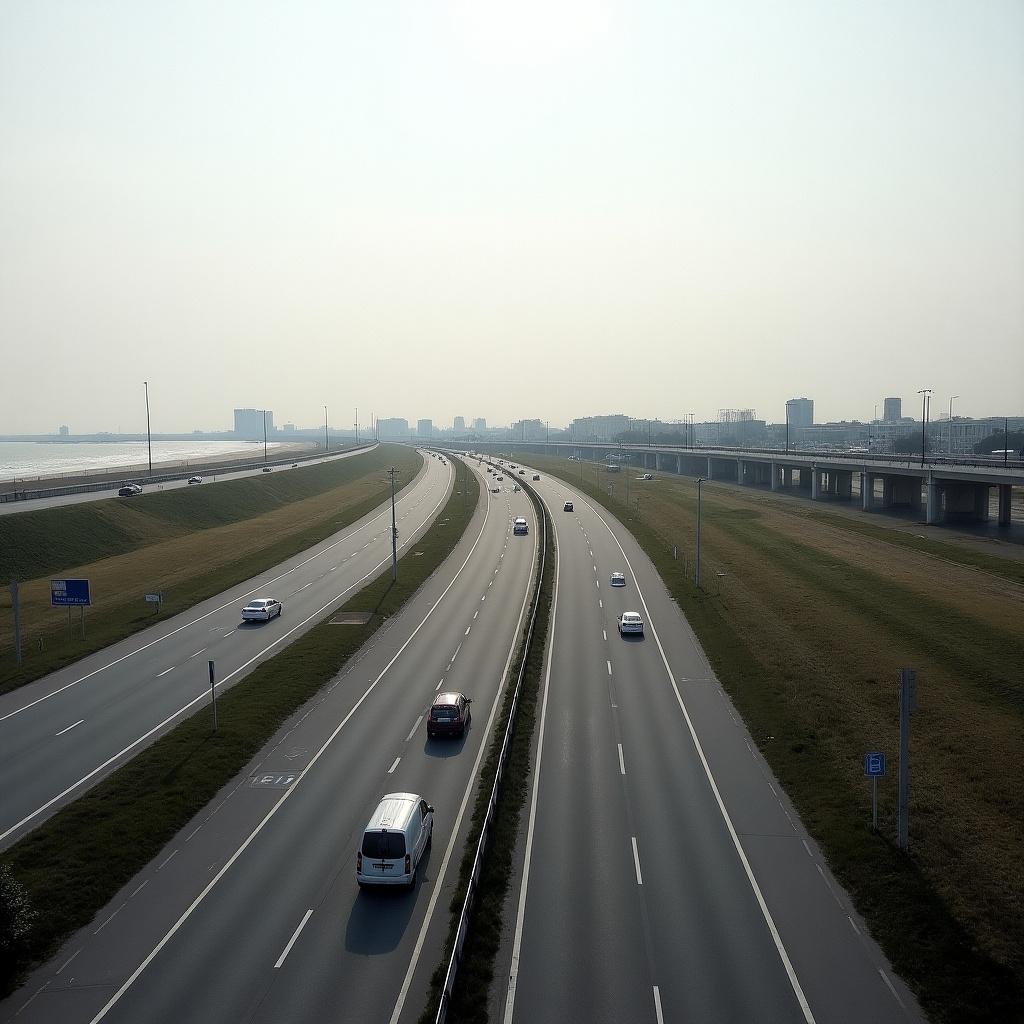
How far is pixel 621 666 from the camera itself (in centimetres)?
4366

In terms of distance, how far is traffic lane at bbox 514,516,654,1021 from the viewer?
60.0 feet

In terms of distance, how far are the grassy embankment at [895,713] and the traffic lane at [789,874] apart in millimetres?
553

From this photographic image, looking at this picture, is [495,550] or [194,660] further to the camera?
[495,550]

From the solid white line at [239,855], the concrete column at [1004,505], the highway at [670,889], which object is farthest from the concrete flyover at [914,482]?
the solid white line at [239,855]

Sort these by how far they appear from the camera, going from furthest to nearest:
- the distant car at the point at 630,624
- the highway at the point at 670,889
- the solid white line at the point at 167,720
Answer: the distant car at the point at 630,624, the solid white line at the point at 167,720, the highway at the point at 670,889

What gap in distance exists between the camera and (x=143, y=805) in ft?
90.4

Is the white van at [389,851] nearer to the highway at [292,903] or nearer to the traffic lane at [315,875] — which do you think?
the highway at [292,903]

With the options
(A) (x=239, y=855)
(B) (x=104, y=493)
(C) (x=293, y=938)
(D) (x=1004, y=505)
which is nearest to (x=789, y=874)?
(C) (x=293, y=938)

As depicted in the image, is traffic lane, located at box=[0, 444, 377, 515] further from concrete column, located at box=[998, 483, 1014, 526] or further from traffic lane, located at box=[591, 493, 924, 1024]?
concrete column, located at box=[998, 483, 1014, 526]

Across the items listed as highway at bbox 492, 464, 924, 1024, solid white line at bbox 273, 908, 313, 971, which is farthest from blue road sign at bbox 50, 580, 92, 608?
solid white line at bbox 273, 908, 313, 971

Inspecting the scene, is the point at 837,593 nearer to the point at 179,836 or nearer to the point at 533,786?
the point at 533,786

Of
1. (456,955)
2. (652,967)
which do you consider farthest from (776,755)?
(456,955)

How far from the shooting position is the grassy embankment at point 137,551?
50656mm

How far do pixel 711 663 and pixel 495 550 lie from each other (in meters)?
40.5
